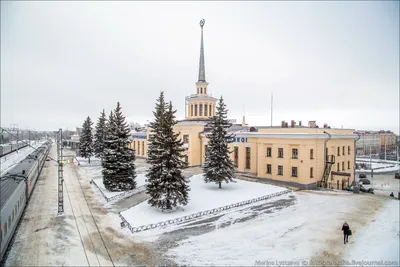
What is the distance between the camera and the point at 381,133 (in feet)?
376

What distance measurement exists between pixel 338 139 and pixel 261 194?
581 inches

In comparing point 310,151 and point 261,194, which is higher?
point 310,151

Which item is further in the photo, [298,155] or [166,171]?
[298,155]

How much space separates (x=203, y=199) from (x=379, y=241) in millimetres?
12898

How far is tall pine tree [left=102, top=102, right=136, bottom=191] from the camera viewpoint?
27172mm

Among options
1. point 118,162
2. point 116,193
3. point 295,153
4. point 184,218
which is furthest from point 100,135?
point 184,218

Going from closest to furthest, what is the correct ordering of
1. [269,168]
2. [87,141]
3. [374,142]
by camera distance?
[269,168], [87,141], [374,142]

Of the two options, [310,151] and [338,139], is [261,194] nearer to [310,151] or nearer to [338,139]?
[310,151]

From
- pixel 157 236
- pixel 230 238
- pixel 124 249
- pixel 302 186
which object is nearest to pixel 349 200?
pixel 302 186

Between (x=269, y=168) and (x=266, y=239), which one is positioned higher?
(x=269, y=168)

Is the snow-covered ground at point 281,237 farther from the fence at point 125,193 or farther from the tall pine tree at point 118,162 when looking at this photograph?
the tall pine tree at point 118,162

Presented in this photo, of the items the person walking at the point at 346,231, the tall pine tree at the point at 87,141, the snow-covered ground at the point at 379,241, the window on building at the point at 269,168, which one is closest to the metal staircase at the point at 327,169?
the window on building at the point at 269,168

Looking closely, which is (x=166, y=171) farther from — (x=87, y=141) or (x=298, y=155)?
(x=87, y=141)

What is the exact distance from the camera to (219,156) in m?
26.2
